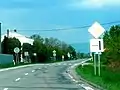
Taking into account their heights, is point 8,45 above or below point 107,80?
above

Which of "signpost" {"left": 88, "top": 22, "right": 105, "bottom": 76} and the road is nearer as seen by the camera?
the road

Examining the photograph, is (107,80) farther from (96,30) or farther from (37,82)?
(96,30)

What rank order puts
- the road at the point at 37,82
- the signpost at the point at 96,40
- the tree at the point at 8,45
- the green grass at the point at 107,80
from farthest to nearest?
the tree at the point at 8,45 → the signpost at the point at 96,40 → the road at the point at 37,82 → the green grass at the point at 107,80

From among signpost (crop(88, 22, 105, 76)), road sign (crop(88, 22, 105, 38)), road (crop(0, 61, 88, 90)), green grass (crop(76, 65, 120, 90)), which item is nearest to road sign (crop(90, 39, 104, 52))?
signpost (crop(88, 22, 105, 76))

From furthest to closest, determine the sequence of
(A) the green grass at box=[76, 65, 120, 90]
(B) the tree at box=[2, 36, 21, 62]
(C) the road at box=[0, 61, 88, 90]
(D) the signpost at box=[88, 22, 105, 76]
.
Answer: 1. (B) the tree at box=[2, 36, 21, 62]
2. (D) the signpost at box=[88, 22, 105, 76]
3. (C) the road at box=[0, 61, 88, 90]
4. (A) the green grass at box=[76, 65, 120, 90]

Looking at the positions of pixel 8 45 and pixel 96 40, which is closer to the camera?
pixel 96 40

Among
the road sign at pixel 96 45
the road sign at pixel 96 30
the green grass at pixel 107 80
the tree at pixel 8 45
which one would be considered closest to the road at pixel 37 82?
the green grass at pixel 107 80

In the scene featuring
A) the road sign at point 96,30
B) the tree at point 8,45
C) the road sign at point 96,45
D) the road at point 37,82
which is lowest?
the road at point 37,82

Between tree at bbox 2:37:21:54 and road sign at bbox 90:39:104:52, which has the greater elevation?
tree at bbox 2:37:21:54

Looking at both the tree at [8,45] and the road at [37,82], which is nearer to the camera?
the road at [37,82]

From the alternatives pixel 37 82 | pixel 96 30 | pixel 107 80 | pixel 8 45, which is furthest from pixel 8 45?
pixel 107 80

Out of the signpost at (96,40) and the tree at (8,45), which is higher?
the tree at (8,45)

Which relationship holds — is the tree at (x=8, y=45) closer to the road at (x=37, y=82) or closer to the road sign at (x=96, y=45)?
the road at (x=37, y=82)

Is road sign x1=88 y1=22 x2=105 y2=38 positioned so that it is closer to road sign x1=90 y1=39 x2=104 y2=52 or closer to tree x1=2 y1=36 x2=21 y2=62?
road sign x1=90 y1=39 x2=104 y2=52
